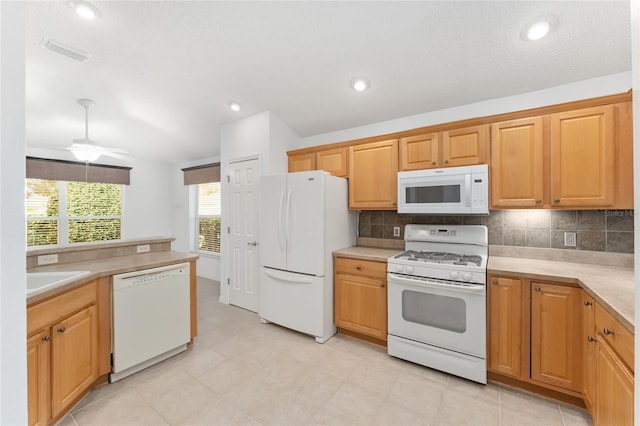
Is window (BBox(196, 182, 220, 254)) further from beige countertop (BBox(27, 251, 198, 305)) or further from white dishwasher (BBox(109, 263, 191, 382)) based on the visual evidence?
white dishwasher (BBox(109, 263, 191, 382))

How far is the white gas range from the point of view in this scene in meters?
2.02

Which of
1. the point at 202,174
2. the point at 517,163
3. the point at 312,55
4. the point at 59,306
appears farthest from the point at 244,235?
the point at 517,163

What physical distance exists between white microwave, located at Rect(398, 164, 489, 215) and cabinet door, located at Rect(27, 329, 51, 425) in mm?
2742

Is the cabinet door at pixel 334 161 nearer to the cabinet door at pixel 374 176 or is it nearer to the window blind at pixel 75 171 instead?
the cabinet door at pixel 374 176

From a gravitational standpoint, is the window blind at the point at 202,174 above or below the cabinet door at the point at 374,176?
above

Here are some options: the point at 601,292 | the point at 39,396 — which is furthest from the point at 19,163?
the point at 601,292

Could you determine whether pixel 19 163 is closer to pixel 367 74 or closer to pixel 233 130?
pixel 367 74

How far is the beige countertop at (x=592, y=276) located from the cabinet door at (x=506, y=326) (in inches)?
4.5

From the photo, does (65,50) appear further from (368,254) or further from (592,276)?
(592,276)

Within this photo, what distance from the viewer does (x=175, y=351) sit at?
2424mm

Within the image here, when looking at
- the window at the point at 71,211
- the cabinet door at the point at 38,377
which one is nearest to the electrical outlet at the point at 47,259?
the cabinet door at the point at 38,377

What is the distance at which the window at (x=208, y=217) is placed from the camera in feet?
16.7

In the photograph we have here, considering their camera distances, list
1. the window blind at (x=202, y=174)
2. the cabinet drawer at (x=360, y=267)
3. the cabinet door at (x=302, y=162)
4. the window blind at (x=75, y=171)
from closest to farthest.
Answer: the cabinet drawer at (x=360, y=267)
the cabinet door at (x=302, y=162)
the window blind at (x=75, y=171)
the window blind at (x=202, y=174)

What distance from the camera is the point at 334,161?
313 cm
